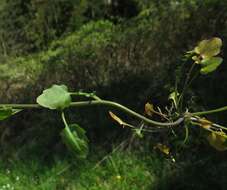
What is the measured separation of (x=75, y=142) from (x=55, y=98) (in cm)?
4

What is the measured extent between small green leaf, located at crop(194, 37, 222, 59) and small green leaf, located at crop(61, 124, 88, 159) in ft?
0.45

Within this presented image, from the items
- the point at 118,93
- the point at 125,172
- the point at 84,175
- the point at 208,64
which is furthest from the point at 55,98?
the point at 118,93

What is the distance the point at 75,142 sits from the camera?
0.52m

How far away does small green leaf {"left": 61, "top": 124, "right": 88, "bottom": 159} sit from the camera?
523mm

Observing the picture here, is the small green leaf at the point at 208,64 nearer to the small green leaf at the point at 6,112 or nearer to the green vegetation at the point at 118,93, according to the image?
the small green leaf at the point at 6,112

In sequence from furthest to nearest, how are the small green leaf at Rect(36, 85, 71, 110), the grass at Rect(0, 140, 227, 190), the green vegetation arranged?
1. the green vegetation
2. the grass at Rect(0, 140, 227, 190)
3. the small green leaf at Rect(36, 85, 71, 110)

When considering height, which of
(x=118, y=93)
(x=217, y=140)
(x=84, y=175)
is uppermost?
(x=217, y=140)

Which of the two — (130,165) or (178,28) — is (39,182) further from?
(178,28)

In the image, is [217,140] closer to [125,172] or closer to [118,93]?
[125,172]

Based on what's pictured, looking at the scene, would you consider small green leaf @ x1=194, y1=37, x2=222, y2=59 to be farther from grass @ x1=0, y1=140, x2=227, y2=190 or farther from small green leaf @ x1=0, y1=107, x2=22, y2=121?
grass @ x1=0, y1=140, x2=227, y2=190

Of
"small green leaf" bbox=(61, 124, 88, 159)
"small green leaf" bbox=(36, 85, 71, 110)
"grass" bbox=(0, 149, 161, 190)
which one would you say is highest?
"small green leaf" bbox=(36, 85, 71, 110)

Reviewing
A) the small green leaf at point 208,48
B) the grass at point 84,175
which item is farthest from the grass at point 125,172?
the small green leaf at point 208,48

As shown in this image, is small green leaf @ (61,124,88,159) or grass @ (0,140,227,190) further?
grass @ (0,140,227,190)

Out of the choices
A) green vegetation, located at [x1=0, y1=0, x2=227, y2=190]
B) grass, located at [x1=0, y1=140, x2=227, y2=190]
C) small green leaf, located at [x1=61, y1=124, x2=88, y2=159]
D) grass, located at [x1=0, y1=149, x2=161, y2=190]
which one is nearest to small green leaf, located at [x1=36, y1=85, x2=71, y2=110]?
small green leaf, located at [x1=61, y1=124, x2=88, y2=159]
